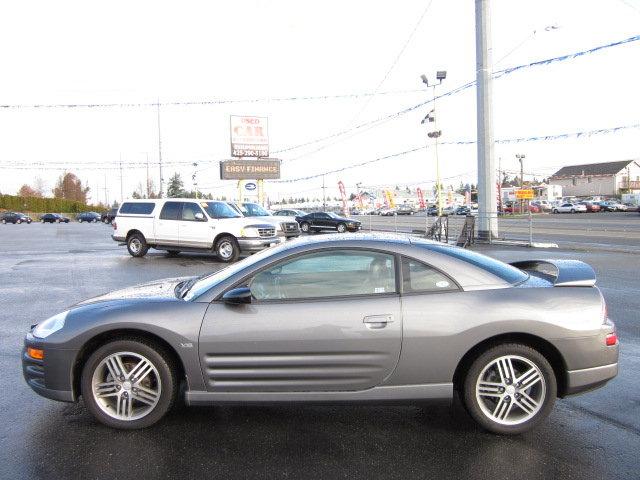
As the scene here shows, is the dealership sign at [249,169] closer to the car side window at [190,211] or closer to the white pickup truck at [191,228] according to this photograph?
the white pickup truck at [191,228]

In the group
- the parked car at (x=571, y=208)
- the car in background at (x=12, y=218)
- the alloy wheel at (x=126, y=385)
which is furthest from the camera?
the car in background at (x=12, y=218)

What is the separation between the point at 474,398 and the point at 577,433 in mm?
774

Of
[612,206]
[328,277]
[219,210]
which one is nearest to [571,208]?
[612,206]

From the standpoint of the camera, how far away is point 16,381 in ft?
15.5

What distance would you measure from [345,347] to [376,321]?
0.28 m

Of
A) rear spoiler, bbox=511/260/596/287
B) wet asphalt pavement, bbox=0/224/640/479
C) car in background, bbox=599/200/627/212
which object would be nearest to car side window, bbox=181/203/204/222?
wet asphalt pavement, bbox=0/224/640/479

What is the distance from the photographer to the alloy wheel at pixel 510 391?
12.1ft

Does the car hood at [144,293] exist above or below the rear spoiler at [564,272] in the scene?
below

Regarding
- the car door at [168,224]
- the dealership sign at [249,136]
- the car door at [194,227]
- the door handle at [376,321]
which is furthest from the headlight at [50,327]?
the dealership sign at [249,136]

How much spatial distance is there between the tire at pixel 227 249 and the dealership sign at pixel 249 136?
940 inches

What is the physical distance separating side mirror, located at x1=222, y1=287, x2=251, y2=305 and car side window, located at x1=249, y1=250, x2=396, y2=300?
135mm

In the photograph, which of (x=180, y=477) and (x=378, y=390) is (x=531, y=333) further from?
(x=180, y=477)

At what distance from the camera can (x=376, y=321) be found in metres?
3.64

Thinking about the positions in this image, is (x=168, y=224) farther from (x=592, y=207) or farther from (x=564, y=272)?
(x=592, y=207)
